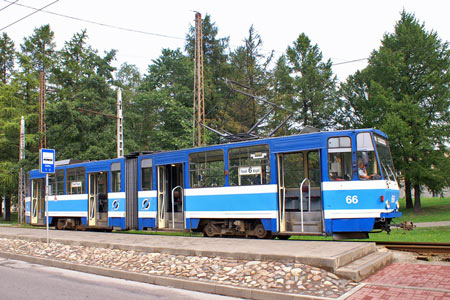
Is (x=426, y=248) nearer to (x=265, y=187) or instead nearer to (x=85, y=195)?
(x=265, y=187)

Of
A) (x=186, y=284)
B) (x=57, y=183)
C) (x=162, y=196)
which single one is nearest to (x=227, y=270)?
(x=186, y=284)

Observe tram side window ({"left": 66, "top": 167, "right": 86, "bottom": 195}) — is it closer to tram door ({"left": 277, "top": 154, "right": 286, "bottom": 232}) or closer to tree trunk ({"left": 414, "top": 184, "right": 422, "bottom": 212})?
tram door ({"left": 277, "top": 154, "right": 286, "bottom": 232})

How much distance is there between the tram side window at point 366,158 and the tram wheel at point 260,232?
3.31m

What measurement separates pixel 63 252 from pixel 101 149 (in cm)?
2340

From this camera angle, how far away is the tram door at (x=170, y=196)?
15.4 metres

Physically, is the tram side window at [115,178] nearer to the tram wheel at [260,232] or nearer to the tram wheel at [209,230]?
the tram wheel at [209,230]

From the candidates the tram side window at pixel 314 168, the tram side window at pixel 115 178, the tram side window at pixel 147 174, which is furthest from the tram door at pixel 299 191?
the tram side window at pixel 115 178

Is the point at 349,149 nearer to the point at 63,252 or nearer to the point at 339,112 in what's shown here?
the point at 63,252

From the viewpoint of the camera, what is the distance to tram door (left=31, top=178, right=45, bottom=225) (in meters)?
22.6

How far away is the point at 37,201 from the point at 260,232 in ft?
49.5

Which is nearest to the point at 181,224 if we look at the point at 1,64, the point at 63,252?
the point at 63,252

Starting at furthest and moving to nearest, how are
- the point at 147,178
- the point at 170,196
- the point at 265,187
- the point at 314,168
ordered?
the point at 147,178 → the point at 170,196 → the point at 265,187 → the point at 314,168

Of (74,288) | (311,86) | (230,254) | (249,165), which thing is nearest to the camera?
(74,288)

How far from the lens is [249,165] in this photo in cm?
1298
